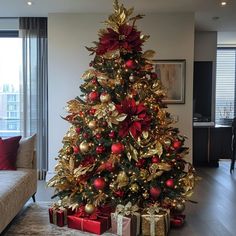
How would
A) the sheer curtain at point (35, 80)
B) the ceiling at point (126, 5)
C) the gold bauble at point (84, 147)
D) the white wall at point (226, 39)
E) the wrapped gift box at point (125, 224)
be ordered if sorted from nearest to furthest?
the wrapped gift box at point (125, 224)
the gold bauble at point (84, 147)
the ceiling at point (126, 5)
the sheer curtain at point (35, 80)
the white wall at point (226, 39)

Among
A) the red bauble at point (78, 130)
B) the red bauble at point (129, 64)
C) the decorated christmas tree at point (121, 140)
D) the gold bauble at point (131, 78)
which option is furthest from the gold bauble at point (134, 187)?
the red bauble at point (129, 64)

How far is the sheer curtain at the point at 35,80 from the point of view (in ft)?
19.3

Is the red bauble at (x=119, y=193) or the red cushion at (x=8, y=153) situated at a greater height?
the red cushion at (x=8, y=153)

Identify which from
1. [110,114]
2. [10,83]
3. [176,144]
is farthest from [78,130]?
[10,83]

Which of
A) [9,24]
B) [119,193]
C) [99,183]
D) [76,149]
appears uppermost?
[9,24]

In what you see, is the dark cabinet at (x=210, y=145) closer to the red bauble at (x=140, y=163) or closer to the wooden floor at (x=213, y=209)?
the wooden floor at (x=213, y=209)

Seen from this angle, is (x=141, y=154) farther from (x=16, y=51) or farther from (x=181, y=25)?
(x=16, y=51)

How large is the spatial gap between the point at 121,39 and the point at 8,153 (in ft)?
6.25

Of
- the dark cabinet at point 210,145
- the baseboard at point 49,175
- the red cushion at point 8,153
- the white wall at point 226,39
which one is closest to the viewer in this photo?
the red cushion at point 8,153

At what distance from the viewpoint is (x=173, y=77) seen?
5.56 m

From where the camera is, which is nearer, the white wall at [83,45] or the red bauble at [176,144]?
the red bauble at [176,144]

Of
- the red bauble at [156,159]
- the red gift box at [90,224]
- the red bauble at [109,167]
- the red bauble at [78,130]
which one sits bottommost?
the red gift box at [90,224]

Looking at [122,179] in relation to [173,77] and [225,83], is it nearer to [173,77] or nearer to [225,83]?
[173,77]

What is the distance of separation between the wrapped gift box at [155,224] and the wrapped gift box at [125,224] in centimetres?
7
